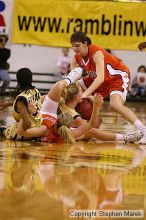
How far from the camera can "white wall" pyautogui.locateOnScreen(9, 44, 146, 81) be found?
14.9m

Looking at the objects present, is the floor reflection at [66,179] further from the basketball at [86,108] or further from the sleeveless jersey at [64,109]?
the basketball at [86,108]

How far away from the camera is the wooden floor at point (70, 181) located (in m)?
3.44

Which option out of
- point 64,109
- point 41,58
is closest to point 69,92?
point 64,109

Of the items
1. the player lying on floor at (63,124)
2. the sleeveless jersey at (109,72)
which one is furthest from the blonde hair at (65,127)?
the sleeveless jersey at (109,72)

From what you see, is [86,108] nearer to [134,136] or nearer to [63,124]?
[63,124]

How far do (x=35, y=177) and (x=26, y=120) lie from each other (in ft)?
6.58

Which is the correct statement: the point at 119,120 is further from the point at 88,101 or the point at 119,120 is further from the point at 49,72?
the point at 49,72

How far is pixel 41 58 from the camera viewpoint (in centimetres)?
1495

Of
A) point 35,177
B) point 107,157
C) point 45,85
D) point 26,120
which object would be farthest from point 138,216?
point 45,85

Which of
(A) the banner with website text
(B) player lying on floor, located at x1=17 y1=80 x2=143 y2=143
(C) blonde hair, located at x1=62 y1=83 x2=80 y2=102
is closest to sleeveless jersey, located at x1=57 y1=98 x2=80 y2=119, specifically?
(B) player lying on floor, located at x1=17 y1=80 x2=143 y2=143

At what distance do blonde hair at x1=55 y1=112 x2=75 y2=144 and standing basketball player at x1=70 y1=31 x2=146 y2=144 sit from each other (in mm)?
362

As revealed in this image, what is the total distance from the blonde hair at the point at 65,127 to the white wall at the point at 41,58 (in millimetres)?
8382

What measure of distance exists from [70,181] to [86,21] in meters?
10.1

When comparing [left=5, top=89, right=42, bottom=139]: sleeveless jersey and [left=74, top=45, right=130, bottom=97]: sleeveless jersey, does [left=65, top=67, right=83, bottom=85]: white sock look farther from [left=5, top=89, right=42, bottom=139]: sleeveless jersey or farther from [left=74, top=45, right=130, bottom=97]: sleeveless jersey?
[left=5, top=89, right=42, bottom=139]: sleeveless jersey
